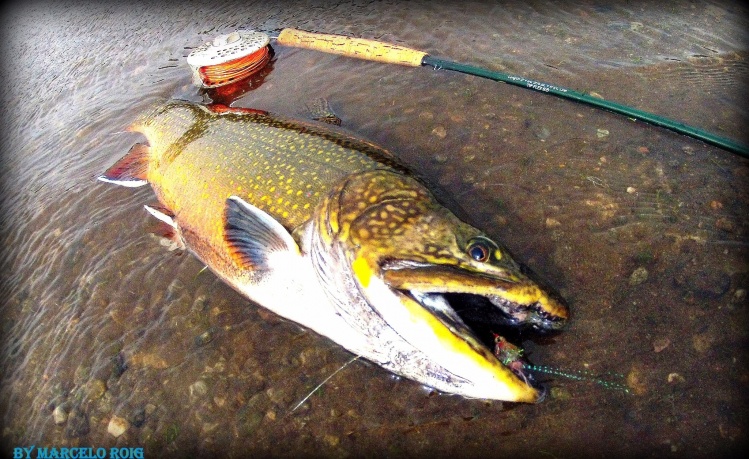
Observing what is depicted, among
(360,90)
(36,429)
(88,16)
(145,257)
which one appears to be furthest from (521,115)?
(88,16)

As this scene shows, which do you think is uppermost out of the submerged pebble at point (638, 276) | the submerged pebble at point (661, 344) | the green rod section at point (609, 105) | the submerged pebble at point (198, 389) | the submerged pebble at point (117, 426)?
the green rod section at point (609, 105)

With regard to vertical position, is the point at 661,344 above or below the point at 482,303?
below

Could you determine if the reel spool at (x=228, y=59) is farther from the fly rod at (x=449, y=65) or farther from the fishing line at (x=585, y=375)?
the fishing line at (x=585, y=375)

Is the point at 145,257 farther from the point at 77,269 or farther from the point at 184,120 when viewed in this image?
→ the point at 184,120

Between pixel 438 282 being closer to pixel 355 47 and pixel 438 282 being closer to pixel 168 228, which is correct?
pixel 168 228

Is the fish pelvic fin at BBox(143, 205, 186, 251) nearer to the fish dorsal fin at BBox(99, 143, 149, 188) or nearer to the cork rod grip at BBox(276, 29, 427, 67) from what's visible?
the fish dorsal fin at BBox(99, 143, 149, 188)

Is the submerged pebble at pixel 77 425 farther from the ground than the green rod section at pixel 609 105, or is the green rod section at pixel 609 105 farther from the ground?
the green rod section at pixel 609 105

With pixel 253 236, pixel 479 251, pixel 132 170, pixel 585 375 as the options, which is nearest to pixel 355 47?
pixel 132 170

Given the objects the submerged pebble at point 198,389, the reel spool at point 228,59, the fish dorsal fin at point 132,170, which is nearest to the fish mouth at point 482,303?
the submerged pebble at point 198,389
